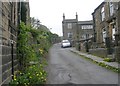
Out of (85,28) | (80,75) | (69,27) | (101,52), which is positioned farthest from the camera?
(69,27)

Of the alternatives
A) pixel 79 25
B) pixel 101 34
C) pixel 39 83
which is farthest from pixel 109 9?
pixel 79 25

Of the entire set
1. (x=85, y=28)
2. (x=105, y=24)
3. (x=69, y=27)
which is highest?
(x=69, y=27)

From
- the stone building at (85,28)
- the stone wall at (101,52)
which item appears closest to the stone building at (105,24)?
the stone wall at (101,52)

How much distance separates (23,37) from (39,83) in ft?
10.6

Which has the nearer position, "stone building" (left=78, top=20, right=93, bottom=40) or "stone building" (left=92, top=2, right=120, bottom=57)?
"stone building" (left=92, top=2, right=120, bottom=57)

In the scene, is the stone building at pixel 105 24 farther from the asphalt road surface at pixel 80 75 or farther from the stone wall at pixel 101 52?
the asphalt road surface at pixel 80 75

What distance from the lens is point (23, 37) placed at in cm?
1298

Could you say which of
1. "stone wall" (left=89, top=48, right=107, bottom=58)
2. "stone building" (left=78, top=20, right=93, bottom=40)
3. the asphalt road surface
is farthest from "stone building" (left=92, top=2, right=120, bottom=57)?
"stone building" (left=78, top=20, right=93, bottom=40)

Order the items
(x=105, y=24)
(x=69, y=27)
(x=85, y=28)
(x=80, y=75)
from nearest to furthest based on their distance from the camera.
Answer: (x=80, y=75), (x=105, y=24), (x=85, y=28), (x=69, y=27)

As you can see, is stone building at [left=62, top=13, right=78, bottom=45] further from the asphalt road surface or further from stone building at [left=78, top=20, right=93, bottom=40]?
the asphalt road surface

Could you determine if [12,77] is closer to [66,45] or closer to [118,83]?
[118,83]

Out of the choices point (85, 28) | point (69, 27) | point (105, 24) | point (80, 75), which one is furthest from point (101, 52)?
point (69, 27)

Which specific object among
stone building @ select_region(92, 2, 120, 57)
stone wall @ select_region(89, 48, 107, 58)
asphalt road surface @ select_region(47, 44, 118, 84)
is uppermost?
stone building @ select_region(92, 2, 120, 57)

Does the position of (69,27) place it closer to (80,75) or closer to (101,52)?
(101,52)
